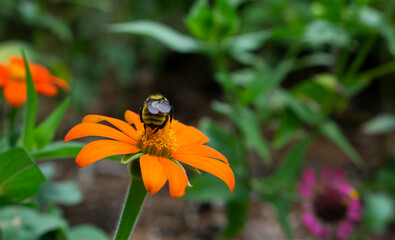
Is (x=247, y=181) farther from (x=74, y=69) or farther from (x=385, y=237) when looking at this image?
(x=74, y=69)

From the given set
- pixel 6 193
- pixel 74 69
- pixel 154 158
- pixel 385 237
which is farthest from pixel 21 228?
pixel 74 69

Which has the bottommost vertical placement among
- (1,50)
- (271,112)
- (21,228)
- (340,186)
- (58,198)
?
(21,228)

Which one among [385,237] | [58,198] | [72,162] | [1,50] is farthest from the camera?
[72,162]

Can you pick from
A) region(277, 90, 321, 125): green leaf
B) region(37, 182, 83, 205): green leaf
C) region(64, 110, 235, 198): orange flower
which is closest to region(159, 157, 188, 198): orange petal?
region(64, 110, 235, 198): orange flower

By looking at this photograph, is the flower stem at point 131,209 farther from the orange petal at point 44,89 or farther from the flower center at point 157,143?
the orange petal at point 44,89

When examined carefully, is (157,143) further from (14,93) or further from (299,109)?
(299,109)

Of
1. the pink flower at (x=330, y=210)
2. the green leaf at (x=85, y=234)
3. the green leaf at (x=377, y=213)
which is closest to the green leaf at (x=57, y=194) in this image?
the green leaf at (x=85, y=234)
